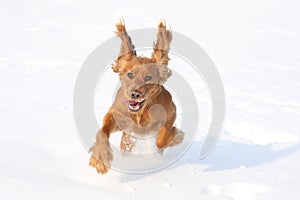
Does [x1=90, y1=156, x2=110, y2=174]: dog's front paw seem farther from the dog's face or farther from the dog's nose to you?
the dog's nose

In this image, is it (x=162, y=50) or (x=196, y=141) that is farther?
(x=196, y=141)

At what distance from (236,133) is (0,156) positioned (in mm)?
2536

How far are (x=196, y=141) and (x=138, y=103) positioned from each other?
53.8 inches

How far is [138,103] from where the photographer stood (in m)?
3.80

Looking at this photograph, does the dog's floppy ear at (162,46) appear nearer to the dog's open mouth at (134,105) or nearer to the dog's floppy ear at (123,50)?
the dog's floppy ear at (123,50)

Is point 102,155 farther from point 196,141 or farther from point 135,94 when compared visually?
point 196,141

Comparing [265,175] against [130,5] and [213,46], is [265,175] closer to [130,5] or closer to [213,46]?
[213,46]

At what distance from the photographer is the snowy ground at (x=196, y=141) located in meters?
3.80

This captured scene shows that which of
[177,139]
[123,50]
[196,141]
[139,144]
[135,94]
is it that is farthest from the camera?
[196,141]

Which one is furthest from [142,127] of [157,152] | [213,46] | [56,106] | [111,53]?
[213,46]

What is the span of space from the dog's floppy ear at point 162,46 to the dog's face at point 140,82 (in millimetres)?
71

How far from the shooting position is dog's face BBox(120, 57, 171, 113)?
12.4 ft

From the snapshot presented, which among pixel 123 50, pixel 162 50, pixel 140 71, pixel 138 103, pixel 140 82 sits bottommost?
pixel 138 103

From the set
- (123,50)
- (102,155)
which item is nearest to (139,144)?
(102,155)
